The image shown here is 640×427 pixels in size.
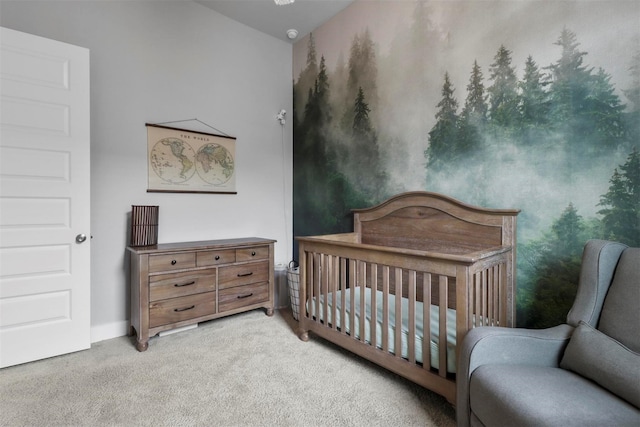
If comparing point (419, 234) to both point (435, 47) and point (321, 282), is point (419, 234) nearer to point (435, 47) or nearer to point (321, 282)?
point (321, 282)

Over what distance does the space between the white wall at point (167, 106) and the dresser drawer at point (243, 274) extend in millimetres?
536

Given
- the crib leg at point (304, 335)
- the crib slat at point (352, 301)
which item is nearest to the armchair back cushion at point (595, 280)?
the crib slat at point (352, 301)

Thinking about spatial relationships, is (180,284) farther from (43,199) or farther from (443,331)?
(443,331)

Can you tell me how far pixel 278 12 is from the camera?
9.91 feet

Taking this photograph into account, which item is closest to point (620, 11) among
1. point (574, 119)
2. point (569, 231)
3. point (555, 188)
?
point (574, 119)

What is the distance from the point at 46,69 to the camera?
2072 millimetres

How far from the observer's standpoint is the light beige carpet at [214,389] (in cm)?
149

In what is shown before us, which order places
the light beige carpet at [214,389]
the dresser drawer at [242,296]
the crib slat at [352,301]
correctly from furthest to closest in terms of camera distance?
the dresser drawer at [242,296], the crib slat at [352,301], the light beige carpet at [214,389]

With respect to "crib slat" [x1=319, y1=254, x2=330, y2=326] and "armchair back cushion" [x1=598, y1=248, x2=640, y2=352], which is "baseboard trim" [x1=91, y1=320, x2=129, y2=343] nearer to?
"crib slat" [x1=319, y1=254, x2=330, y2=326]

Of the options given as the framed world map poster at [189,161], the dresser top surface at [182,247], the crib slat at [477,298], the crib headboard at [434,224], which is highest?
the framed world map poster at [189,161]

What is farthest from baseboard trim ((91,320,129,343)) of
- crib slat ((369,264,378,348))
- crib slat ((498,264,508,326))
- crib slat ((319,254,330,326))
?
crib slat ((498,264,508,326))

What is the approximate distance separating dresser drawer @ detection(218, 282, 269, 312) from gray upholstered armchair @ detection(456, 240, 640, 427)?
76.7 inches

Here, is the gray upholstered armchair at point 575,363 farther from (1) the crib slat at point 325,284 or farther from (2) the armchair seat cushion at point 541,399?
(1) the crib slat at point 325,284

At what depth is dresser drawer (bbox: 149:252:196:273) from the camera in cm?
229
